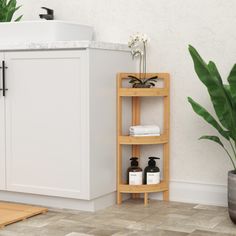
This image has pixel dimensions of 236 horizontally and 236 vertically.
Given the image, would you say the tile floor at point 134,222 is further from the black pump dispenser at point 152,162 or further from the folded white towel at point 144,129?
the folded white towel at point 144,129

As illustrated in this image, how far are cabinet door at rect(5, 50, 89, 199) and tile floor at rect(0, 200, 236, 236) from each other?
0.19 metres

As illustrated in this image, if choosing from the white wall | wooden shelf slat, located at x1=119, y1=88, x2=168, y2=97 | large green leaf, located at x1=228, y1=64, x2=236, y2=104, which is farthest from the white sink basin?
large green leaf, located at x1=228, y1=64, x2=236, y2=104

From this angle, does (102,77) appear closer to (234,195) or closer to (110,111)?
(110,111)

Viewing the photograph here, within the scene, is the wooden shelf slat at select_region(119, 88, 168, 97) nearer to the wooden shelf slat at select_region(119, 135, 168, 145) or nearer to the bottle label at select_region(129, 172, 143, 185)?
the wooden shelf slat at select_region(119, 135, 168, 145)

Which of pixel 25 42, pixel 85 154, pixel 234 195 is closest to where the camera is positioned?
pixel 234 195

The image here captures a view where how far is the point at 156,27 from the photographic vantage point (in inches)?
144

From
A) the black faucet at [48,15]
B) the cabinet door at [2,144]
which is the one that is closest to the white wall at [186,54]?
the black faucet at [48,15]

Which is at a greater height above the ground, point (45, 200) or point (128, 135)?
point (128, 135)

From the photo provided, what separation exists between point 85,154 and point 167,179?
2.03ft

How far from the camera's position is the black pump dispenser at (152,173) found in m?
3.54

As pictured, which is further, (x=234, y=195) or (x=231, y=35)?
(x=231, y=35)

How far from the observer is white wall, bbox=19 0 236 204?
11.4ft

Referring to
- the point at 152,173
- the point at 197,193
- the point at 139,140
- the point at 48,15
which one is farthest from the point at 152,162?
the point at 48,15

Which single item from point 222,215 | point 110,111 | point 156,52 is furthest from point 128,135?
point 222,215
